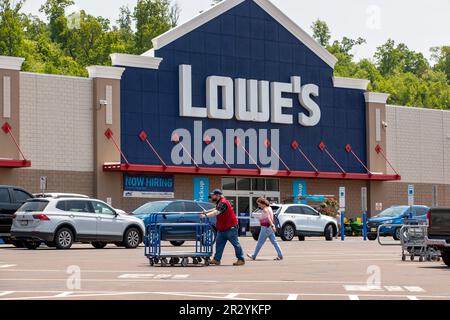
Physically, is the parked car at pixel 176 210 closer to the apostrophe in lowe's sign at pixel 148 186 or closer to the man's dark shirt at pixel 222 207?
the man's dark shirt at pixel 222 207

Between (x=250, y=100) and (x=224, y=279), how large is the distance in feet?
128

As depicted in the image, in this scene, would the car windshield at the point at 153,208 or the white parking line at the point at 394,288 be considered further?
the car windshield at the point at 153,208

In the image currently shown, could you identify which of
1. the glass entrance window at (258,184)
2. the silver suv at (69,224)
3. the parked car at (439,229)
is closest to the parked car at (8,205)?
the silver suv at (69,224)

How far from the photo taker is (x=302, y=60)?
207ft

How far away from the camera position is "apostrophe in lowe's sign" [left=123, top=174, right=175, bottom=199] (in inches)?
2153

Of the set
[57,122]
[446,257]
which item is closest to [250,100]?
[57,122]

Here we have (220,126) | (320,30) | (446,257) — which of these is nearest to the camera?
(446,257)

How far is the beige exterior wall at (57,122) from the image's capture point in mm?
51719

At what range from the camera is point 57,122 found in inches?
2079

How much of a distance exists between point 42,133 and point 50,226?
59.1ft

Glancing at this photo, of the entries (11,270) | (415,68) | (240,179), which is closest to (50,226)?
(11,270)

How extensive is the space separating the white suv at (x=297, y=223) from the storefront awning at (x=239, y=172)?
8051 millimetres

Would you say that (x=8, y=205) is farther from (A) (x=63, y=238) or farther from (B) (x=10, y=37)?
(B) (x=10, y=37)
